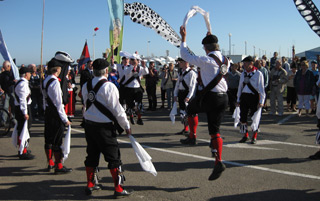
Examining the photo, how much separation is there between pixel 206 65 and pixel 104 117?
6.07 feet

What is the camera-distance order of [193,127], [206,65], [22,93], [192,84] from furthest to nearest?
[192,84] < [193,127] < [22,93] < [206,65]

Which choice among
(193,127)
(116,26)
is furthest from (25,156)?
(116,26)

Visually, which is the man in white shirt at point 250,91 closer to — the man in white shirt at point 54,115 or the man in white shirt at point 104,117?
the man in white shirt at point 104,117

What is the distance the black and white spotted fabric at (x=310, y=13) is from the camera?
9.77 m

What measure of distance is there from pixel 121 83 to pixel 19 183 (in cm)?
568

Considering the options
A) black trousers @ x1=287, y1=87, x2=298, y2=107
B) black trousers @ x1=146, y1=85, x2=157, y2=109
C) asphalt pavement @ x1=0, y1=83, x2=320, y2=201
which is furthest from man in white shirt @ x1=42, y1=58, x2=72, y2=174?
black trousers @ x1=287, y1=87, x2=298, y2=107

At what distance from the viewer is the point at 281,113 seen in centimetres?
1211

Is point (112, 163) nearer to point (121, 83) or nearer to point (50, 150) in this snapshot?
point (50, 150)

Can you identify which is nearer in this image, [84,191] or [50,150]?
[84,191]

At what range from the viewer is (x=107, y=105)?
427cm

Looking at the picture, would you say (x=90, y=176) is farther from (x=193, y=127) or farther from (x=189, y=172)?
(x=193, y=127)

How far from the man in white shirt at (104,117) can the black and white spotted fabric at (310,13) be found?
26.7ft

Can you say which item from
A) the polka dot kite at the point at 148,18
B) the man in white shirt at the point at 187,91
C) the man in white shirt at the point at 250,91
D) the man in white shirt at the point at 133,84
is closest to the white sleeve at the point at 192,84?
the man in white shirt at the point at 187,91

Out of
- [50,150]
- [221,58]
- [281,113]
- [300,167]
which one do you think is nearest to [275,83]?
[281,113]
